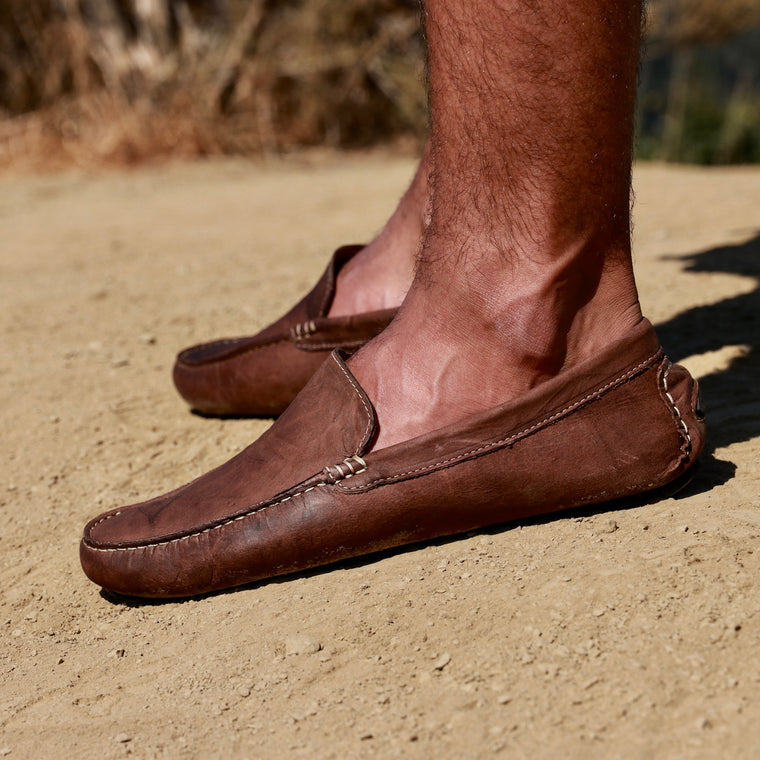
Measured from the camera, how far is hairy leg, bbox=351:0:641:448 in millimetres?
1351

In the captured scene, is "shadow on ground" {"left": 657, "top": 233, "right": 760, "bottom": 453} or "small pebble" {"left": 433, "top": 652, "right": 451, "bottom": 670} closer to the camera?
"small pebble" {"left": 433, "top": 652, "right": 451, "bottom": 670}

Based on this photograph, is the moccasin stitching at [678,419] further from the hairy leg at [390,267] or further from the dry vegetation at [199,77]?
the dry vegetation at [199,77]

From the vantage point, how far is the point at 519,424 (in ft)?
4.75

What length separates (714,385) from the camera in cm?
202

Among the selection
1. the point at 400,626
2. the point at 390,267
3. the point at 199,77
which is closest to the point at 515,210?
the point at 400,626

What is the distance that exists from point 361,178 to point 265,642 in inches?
203

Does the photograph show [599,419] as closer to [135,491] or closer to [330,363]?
[330,363]

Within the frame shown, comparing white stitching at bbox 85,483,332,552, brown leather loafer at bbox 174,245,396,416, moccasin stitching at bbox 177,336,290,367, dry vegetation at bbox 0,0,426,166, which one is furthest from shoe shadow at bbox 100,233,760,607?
dry vegetation at bbox 0,0,426,166

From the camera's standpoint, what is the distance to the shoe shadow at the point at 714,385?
1559 millimetres

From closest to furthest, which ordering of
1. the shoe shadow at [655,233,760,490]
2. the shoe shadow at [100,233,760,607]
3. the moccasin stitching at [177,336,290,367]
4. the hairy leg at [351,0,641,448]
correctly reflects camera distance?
the hairy leg at [351,0,641,448]
the shoe shadow at [100,233,760,607]
the shoe shadow at [655,233,760,490]
the moccasin stitching at [177,336,290,367]

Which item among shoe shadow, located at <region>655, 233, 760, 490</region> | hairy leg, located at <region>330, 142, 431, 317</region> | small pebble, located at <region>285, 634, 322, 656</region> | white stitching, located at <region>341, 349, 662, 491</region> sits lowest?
small pebble, located at <region>285, 634, 322, 656</region>

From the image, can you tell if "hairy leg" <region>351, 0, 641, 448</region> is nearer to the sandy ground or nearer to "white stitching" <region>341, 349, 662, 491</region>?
"white stitching" <region>341, 349, 662, 491</region>

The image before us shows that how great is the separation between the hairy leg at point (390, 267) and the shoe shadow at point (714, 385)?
0.67m

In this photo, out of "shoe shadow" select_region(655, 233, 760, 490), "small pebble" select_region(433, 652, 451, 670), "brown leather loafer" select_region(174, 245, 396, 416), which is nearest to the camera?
"small pebble" select_region(433, 652, 451, 670)
